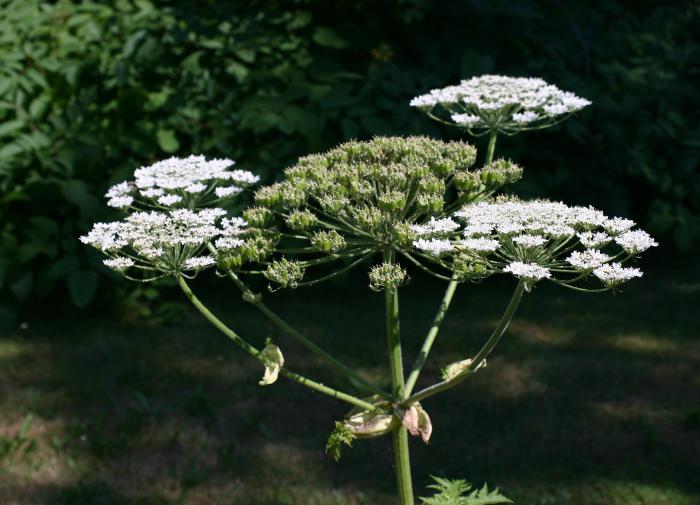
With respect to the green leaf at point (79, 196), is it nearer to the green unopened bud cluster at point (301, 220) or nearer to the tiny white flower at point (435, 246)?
the green unopened bud cluster at point (301, 220)

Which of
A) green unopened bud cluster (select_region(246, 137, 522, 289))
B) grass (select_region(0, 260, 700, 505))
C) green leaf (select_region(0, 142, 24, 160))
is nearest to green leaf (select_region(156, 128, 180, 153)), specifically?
green leaf (select_region(0, 142, 24, 160))

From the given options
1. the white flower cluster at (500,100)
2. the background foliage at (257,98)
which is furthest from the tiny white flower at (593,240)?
the background foliage at (257,98)

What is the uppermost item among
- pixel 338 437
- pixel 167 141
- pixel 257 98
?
pixel 338 437

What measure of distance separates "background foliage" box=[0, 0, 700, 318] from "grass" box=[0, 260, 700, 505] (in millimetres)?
899

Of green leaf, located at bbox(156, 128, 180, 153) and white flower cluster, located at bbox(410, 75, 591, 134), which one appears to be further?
green leaf, located at bbox(156, 128, 180, 153)

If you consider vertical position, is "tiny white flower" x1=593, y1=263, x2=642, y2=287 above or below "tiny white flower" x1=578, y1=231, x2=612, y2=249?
below

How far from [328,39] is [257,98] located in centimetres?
82

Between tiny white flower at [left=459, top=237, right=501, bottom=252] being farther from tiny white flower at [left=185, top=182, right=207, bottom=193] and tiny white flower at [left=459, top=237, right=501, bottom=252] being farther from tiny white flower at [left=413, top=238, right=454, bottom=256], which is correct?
tiny white flower at [left=185, top=182, right=207, bottom=193]

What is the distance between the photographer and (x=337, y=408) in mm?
6504

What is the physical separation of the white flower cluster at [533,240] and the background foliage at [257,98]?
4999mm

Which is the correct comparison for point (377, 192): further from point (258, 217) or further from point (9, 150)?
point (9, 150)

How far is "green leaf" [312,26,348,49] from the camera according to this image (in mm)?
8039

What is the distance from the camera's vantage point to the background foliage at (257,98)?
25.4 ft

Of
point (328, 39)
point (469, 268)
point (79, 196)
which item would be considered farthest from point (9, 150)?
point (469, 268)
